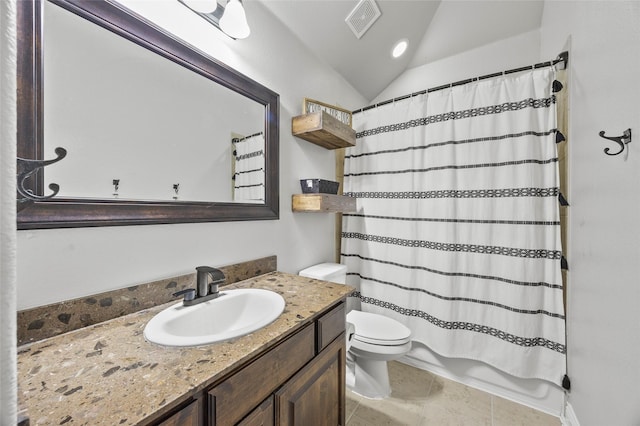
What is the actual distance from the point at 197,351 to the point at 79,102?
900 millimetres

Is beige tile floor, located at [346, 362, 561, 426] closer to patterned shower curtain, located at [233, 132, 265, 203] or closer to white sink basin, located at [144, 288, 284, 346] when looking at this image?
white sink basin, located at [144, 288, 284, 346]

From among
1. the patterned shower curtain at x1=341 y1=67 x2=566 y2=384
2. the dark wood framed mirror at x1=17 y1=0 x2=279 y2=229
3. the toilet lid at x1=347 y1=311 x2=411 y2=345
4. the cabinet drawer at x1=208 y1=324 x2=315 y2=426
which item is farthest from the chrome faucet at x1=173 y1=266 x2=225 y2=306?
the patterned shower curtain at x1=341 y1=67 x2=566 y2=384

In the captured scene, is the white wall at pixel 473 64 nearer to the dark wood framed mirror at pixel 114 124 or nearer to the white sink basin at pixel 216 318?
the dark wood framed mirror at pixel 114 124

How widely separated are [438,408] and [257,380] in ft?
4.86

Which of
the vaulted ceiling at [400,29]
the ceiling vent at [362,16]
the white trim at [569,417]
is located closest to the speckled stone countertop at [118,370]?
the white trim at [569,417]

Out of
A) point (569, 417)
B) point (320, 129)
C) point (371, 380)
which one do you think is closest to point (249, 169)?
point (320, 129)

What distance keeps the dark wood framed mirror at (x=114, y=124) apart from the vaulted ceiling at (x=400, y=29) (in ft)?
2.38

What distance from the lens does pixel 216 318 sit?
1.02m

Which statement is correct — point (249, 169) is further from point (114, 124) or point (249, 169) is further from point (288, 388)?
point (288, 388)

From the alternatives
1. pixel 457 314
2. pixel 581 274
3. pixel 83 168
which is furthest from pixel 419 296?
pixel 83 168

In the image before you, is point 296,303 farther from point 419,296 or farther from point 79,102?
point 419,296

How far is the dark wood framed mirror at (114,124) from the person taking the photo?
714mm

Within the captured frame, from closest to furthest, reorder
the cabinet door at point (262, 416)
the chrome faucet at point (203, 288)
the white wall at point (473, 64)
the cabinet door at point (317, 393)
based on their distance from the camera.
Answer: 1. the cabinet door at point (262, 416)
2. the cabinet door at point (317, 393)
3. the chrome faucet at point (203, 288)
4. the white wall at point (473, 64)

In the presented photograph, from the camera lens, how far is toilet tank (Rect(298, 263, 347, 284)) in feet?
5.58
